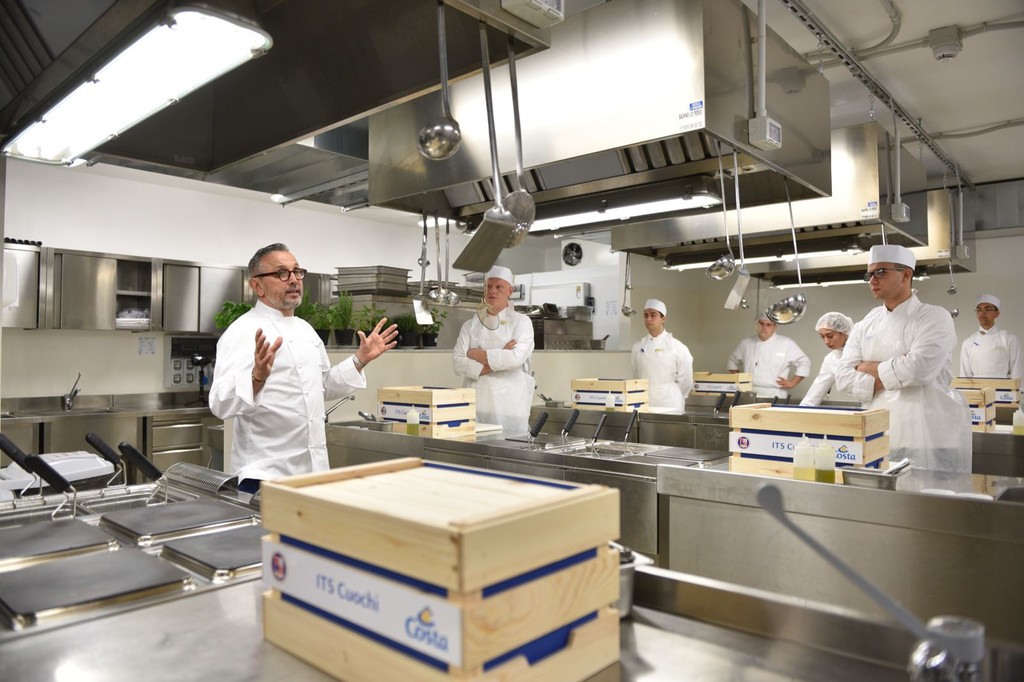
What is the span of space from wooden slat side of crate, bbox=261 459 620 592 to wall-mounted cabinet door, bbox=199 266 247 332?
235 inches

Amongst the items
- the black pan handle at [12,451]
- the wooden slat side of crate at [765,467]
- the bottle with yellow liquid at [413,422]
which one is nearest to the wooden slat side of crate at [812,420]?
the wooden slat side of crate at [765,467]

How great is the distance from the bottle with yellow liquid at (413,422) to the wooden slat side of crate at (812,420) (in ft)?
5.41

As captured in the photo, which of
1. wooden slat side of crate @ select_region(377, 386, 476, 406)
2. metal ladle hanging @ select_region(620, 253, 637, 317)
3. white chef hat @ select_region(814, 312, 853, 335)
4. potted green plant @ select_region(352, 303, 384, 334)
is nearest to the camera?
wooden slat side of crate @ select_region(377, 386, 476, 406)

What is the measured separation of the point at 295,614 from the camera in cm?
94

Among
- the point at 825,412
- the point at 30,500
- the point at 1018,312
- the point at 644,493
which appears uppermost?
the point at 1018,312

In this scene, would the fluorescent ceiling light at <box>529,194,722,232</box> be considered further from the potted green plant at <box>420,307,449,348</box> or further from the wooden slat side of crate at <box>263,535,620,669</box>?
the wooden slat side of crate at <box>263,535,620,669</box>

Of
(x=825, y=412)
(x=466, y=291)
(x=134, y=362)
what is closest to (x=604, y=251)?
(x=466, y=291)

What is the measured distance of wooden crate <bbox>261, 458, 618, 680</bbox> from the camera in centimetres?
73

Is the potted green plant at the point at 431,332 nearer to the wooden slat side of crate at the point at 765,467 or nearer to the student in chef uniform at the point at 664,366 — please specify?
the student in chef uniform at the point at 664,366

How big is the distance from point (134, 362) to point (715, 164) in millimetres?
5602

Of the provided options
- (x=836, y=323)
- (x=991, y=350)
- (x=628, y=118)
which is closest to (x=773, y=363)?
(x=991, y=350)

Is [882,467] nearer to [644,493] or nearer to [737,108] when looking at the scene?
[644,493]

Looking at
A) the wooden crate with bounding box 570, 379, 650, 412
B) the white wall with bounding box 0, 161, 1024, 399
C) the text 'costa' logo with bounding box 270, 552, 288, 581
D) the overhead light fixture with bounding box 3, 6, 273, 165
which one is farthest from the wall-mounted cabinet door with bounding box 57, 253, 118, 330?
the text 'costa' logo with bounding box 270, 552, 288, 581

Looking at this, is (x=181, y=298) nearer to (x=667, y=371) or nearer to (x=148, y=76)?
(x=667, y=371)
